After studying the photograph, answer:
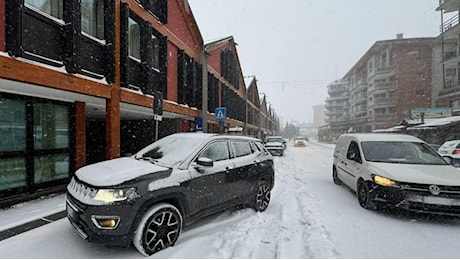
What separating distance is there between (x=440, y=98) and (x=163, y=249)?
39.3 m

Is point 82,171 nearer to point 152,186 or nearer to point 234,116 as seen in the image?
point 152,186

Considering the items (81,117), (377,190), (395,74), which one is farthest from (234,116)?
(395,74)

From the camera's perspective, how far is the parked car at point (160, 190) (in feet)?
11.1

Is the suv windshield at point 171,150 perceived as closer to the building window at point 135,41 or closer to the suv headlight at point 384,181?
the suv headlight at point 384,181

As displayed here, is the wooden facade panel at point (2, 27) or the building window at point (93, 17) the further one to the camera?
the building window at point (93, 17)

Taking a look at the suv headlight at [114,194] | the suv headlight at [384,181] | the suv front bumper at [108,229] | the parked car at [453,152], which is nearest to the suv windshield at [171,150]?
the suv headlight at [114,194]

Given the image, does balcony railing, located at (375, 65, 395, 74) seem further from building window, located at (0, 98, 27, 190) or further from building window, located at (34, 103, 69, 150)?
building window, located at (0, 98, 27, 190)

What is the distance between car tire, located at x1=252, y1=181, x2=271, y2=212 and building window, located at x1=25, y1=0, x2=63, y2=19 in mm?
6364

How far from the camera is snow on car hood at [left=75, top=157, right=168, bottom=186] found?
11.6 ft

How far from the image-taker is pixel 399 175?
521cm

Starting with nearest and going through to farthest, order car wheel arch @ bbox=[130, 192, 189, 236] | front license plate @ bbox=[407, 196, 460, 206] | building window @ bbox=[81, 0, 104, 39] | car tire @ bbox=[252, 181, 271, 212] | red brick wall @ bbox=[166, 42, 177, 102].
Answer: car wheel arch @ bbox=[130, 192, 189, 236] < front license plate @ bbox=[407, 196, 460, 206] < car tire @ bbox=[252, 181, 271, 212] < building window @ bbox=[81, 0, 104, 39] < red brick wall @ bbox=[166, 42, 177, 102]

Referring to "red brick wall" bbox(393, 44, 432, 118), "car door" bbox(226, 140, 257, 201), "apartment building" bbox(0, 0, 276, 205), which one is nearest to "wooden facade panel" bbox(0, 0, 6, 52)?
"apartment building" bbox(0, 0, 276, 205)

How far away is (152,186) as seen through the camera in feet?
11.9

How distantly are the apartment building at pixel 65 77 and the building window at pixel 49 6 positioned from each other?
2cm
